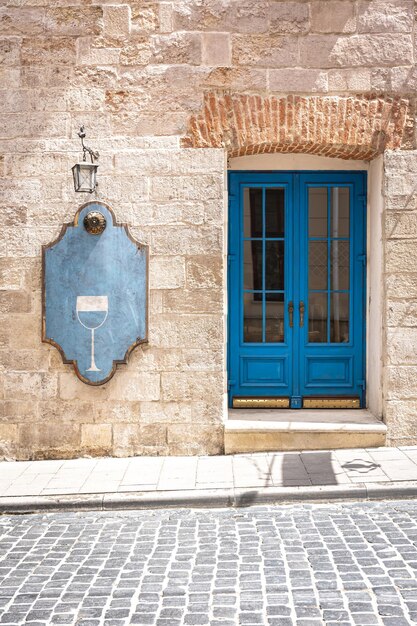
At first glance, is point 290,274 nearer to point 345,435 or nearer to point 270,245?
point 270,245

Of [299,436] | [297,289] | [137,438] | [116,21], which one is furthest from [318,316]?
[116,21]

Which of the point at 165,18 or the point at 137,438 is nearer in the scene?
the point at 165,18

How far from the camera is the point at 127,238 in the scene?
6.62 metres

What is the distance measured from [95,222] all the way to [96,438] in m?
2.05

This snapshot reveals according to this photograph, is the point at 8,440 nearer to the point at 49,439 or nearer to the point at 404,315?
the point at 49,439

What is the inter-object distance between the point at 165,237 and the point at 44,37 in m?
2.19

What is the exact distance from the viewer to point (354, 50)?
6.58m

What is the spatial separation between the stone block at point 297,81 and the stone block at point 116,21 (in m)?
1.43

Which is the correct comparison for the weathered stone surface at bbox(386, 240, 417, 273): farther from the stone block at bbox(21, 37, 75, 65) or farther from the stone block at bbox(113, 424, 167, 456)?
the stone block at bbox(21, 37, 75, 65)

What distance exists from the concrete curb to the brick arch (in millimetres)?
3187

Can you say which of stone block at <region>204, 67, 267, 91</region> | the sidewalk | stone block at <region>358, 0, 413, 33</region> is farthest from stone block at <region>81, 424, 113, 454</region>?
A: stone block at <region>358, 0, 413, 33</region>

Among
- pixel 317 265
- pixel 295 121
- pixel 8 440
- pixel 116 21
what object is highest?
pixel 116 21

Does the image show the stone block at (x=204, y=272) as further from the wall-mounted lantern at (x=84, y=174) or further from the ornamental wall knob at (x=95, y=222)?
the wall-mounted lantern at (x=84, y=174)

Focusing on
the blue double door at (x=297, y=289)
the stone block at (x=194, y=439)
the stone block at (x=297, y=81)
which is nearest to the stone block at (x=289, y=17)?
the stone block at (x=297, y=81)
